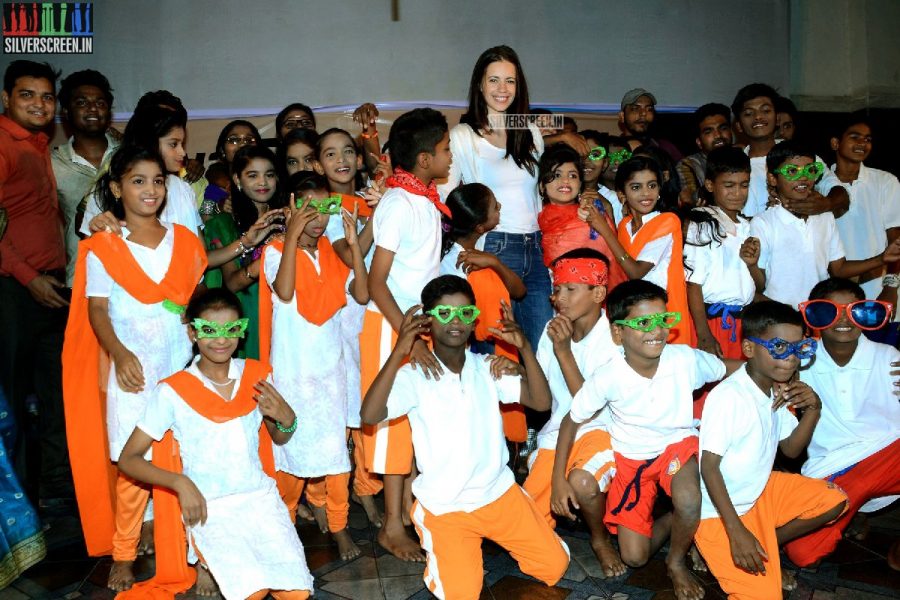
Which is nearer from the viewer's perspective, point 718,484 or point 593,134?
point 718,484

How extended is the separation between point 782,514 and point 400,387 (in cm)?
156

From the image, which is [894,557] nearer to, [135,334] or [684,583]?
[684,583]

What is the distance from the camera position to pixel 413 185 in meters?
3.78

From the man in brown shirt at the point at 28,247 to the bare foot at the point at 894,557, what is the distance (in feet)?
12.5

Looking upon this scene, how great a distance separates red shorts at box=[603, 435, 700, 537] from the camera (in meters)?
3.47

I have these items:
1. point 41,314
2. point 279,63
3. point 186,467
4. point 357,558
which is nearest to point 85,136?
point 41,314

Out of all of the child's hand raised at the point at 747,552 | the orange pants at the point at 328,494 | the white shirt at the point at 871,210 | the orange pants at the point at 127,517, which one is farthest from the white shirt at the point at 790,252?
the orange pants at the point at 127,517

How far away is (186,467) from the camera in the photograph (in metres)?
3.29

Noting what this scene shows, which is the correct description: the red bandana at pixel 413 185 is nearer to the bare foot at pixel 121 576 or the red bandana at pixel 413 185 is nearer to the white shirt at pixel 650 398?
the white shirt at pixel 650 398

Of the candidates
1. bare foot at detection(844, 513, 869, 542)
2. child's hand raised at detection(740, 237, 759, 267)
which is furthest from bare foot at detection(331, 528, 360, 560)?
child's hand raised at detection(740, 237, 759, 267)

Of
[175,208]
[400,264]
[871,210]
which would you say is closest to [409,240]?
[400,264]

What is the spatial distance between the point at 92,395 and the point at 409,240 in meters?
1.53

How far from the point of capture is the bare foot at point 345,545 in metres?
3.71

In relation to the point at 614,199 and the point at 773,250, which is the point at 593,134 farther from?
the point at 773,250
